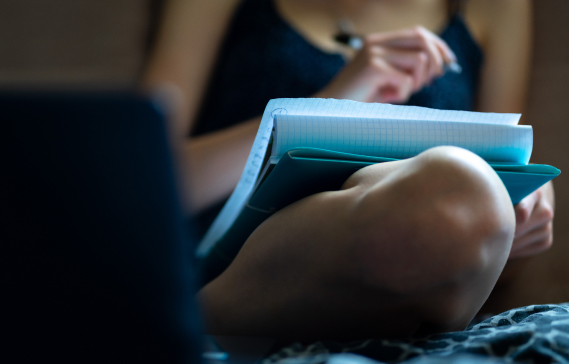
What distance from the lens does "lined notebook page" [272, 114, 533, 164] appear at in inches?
11.9

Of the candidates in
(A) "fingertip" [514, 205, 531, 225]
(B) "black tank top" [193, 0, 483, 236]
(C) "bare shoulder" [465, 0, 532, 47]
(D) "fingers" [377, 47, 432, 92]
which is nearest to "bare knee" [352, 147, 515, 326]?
(A) "fingertip" [514, 205, 531, 225]

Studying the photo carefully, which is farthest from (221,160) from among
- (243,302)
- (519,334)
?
(519,334)

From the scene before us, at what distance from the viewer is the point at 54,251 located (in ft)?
0.48

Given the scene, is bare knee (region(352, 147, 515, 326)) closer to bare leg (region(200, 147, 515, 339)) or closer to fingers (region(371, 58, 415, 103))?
bare leg (region(200, 147, 515, 339))

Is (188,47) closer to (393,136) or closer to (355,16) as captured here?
(355,16)

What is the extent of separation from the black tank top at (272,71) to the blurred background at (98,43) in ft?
0.39

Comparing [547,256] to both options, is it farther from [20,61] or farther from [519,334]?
[20,61]

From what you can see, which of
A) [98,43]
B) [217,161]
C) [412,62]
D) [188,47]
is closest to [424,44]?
[412,62]

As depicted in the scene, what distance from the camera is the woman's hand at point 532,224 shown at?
371mm

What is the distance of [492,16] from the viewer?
0.83 metres

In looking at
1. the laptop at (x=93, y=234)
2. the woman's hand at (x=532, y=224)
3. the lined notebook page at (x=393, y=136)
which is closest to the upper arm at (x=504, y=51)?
the woman's hand at (x=532, y=224)

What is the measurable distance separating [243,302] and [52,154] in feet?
0.69

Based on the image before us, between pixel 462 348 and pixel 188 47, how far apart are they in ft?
2.30

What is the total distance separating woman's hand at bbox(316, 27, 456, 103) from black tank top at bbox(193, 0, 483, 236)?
120mm
